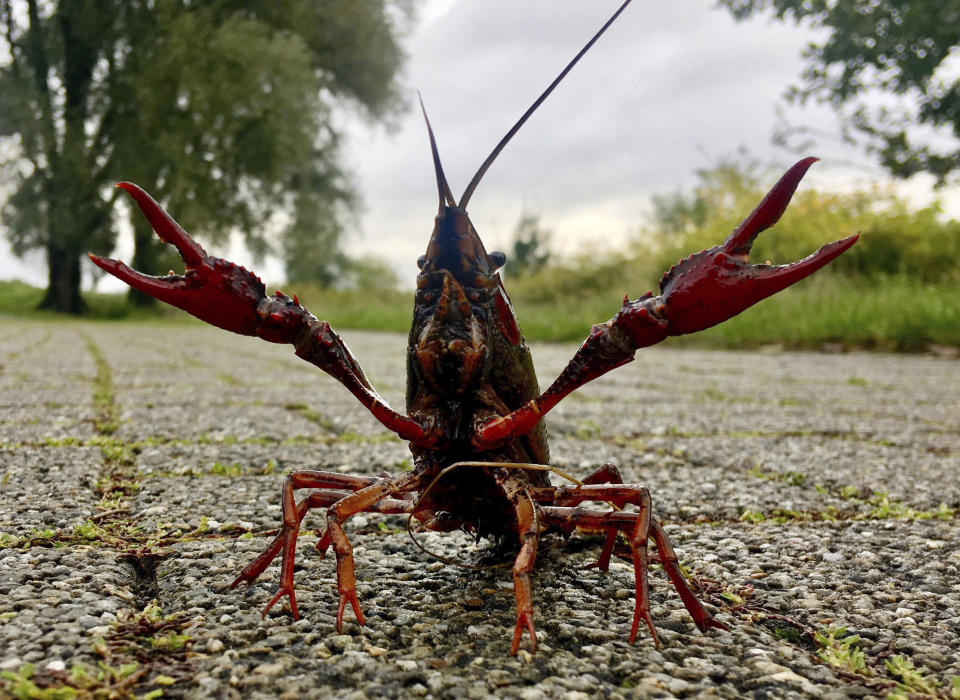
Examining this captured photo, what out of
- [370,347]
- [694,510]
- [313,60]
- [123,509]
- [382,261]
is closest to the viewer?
[123,509]

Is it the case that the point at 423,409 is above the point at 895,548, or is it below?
above

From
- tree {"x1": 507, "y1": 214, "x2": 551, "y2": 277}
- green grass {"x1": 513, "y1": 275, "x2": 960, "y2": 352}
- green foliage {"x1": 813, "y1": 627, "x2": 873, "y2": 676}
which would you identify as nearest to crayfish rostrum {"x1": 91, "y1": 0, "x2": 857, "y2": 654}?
green foliage {"x1": 813, "y1": 627, "x2": 873, "y2": 676}

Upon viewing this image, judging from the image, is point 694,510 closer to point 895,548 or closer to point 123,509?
point 895,548

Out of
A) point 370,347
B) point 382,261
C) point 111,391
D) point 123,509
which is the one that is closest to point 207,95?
point 370,347

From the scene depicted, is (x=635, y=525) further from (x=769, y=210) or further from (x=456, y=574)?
(x=769, y=210)

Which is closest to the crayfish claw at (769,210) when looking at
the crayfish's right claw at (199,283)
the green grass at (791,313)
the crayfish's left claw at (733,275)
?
the crayfish's left claw at (733,275)

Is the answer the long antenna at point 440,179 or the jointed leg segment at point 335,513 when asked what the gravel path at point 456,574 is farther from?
the long antenna at point 440,179

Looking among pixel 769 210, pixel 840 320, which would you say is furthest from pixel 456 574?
pixel 840 320
